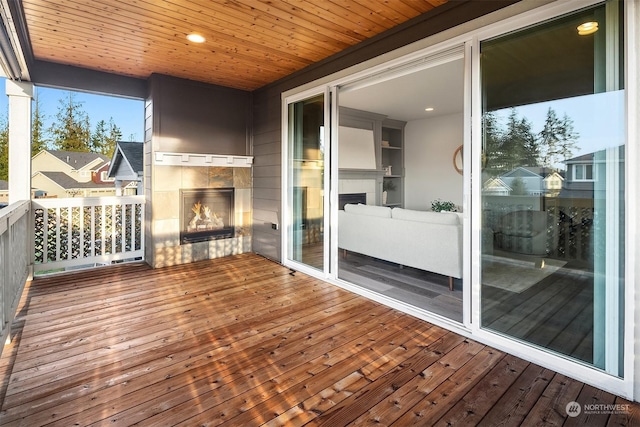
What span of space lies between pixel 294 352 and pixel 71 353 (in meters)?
1.57

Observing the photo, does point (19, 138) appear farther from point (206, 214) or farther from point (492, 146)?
point (492, 146)

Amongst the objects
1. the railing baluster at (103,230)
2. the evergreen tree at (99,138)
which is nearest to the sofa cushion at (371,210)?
the railing baluster at (103,230)

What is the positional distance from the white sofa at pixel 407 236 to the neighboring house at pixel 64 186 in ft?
11.4

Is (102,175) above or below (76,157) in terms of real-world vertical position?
below

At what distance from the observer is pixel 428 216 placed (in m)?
3.76

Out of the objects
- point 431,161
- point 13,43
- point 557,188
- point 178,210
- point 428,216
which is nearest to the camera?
point 557,188

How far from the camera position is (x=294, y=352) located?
92.7 inches

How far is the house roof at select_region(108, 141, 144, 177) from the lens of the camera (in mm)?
4793

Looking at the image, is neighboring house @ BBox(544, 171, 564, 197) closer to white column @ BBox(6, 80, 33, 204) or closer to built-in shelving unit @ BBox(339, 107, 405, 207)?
built-in shelving unit @ BBox(339, 107, 405, 207)

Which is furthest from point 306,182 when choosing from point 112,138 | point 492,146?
point 112,138

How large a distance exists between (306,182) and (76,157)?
310 cm

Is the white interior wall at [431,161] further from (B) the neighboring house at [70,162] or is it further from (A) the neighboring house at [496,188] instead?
(B) the neighboring house at [70,162]

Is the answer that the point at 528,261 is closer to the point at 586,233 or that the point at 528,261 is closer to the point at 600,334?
the point at 586,233

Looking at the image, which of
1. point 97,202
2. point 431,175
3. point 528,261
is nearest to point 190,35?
point 97,202
